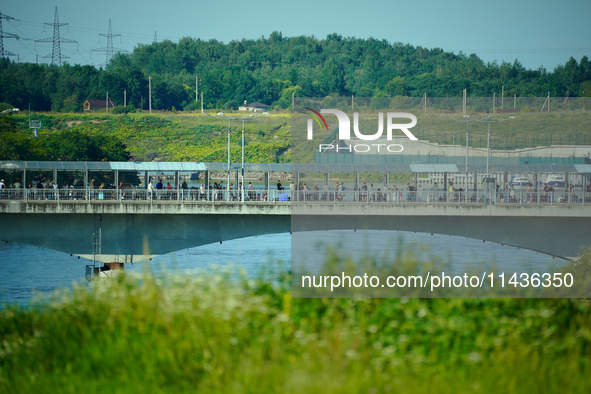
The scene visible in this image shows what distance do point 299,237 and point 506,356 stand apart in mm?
35918

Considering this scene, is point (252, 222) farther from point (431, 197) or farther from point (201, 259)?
point (431, 197)

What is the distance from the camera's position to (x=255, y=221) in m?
38.6

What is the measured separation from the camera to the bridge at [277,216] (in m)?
35.1

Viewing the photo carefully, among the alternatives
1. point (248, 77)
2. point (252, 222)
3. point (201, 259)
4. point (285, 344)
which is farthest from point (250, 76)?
point (285, 344)

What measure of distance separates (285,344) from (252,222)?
1110 inches

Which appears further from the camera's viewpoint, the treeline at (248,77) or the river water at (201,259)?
the treeline at (248,77)

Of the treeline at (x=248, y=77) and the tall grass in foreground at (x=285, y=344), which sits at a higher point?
the treeline at (x=248, y=77)

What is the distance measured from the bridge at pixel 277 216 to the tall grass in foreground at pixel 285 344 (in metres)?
21.9

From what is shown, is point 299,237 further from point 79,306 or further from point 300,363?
point 300,363

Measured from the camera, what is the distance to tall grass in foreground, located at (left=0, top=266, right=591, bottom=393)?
9.45 metres

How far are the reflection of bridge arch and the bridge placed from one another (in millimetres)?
57

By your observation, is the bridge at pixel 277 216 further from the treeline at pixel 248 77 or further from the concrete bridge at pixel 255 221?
the treeline at pixel 248 77

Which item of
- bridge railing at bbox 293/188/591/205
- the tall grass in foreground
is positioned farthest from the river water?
the tall grass in foreground

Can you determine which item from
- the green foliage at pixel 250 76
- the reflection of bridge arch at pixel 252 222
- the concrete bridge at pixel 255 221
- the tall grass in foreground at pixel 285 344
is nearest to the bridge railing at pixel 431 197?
the concrete bridge at pixel 255 221
